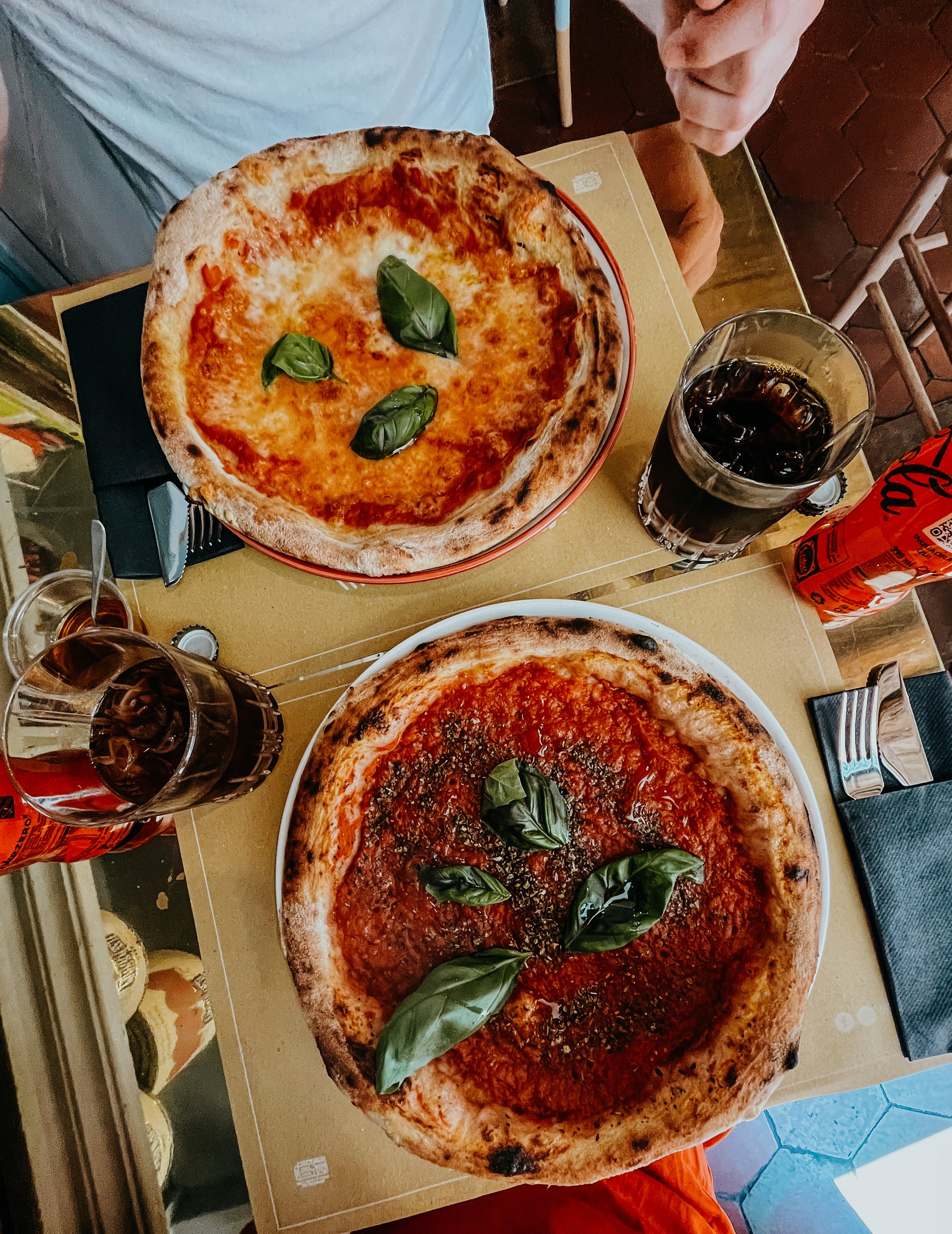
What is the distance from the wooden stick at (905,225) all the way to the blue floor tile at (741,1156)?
2.50m

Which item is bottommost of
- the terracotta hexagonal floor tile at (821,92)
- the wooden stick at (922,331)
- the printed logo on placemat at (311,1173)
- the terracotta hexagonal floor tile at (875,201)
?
the printed logo on placemat at (311,1173)

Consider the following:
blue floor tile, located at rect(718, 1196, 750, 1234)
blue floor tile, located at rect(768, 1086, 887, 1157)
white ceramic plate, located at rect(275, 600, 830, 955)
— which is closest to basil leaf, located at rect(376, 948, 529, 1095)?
white ceramic plate, located at rect(275, 600, 830, 955)

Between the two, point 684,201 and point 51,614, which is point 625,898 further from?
point 684,201

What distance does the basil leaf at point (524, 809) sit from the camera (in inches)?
44.8

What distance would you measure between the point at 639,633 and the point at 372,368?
758mm

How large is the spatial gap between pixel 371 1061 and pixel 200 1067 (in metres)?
0.73

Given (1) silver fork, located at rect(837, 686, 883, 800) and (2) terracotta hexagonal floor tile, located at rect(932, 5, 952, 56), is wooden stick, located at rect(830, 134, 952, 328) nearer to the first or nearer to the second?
(2) terracotta hexagonal floor tile, located at rect(932, 5, 952, 56)

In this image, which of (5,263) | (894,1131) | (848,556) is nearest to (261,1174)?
(848,556)

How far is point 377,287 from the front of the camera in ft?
4.52

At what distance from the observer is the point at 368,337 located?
1.39 meters

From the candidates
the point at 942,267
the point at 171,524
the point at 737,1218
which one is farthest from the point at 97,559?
the point at 737,1218

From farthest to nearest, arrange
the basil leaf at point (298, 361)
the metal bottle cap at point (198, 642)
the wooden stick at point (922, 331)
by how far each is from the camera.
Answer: the wooden stick at point (922, 331), the metal bottle cap at point (198, 642), the basil leaf at point (298, 361)

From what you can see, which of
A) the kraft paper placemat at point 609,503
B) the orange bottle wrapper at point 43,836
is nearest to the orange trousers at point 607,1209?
the orange bottle wrapper at point 43,836

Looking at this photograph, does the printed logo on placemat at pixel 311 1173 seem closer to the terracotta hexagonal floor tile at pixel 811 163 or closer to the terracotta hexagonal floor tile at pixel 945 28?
the terracotta hexagonal floor tile at pixel 811 163
